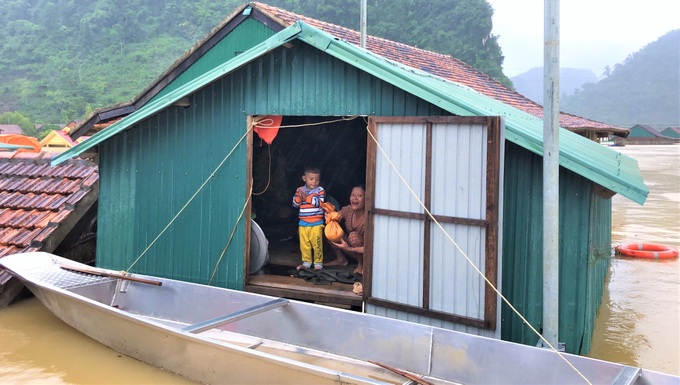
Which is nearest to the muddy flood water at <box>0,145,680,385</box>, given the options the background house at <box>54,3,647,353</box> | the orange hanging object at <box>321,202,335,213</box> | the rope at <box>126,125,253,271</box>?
the background house at <box>54,3,647,353</box>

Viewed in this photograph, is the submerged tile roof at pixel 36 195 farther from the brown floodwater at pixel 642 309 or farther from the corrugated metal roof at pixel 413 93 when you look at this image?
the brown floodwater at pixel 642 309

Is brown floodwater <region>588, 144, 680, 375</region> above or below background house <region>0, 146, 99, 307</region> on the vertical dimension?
below

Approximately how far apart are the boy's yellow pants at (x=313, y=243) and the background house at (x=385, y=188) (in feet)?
2.60

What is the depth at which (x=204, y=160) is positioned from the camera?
308 inches

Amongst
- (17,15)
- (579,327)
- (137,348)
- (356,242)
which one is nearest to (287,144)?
(356,242)

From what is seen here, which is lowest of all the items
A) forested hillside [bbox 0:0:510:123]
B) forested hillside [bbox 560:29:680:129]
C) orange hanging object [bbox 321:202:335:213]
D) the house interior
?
orange hanging object [bbox 321:202:335:213]

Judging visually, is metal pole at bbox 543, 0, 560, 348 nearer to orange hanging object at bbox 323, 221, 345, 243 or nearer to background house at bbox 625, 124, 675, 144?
orange hanging object at bbox 323, 221, 345, 243

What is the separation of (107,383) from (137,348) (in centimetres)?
46

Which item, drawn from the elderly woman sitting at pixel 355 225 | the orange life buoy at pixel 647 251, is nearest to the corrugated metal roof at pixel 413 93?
the elderly woman sitting at pixel 355 225

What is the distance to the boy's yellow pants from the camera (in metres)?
8.42

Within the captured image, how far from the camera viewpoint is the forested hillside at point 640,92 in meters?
114

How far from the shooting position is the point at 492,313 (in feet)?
19.4

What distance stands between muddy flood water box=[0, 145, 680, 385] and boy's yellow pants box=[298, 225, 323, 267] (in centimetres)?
277

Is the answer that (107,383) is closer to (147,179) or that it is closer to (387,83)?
(147,179)
